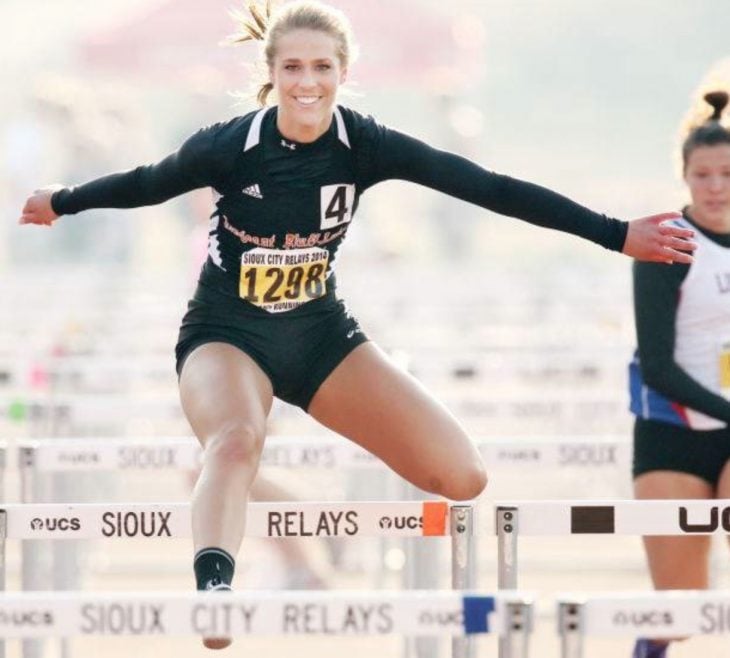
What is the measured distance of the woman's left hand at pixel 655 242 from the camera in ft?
17.4

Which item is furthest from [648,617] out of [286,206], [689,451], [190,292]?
[190,292]

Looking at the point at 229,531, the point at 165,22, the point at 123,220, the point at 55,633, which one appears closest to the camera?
the point at 55,633

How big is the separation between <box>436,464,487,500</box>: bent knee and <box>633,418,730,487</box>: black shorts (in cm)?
65

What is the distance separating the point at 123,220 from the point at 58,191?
870 centimetres

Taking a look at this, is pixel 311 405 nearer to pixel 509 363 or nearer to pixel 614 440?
pixel 614 440

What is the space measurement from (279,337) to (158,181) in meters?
0.56

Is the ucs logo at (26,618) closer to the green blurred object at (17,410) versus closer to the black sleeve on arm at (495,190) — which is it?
the black sleeve on arm at (495,190)

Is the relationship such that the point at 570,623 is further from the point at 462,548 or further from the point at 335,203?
the point at 335,203

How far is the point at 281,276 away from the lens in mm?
5516

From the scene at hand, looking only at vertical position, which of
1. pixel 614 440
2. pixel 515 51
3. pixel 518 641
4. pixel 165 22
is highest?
pixel 515 51

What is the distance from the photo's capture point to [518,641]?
12.6ft

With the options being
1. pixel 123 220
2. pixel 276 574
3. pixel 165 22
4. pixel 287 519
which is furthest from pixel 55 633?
pixel 165 22

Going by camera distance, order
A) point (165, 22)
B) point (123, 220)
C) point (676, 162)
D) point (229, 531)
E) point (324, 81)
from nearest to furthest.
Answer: point (229, 531)
point (324, 81)
point (676, 162)
point (123, 220)
point (165, 22)

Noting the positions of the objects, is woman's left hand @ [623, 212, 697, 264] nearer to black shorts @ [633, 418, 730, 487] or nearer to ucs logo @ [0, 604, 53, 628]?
black shorts @ [633, 418, 730, 487]
